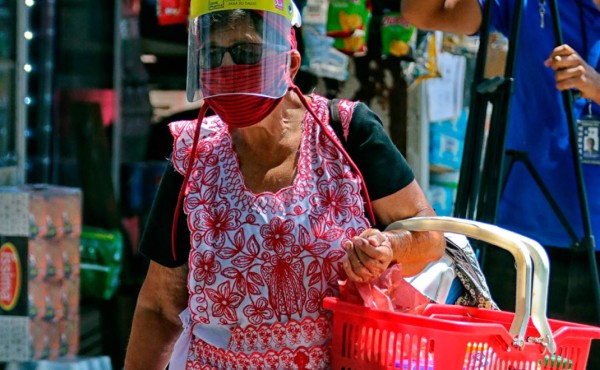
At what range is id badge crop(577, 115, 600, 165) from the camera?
3.10m

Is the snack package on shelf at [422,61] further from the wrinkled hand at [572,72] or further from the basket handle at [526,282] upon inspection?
the basket handle at [526,282]

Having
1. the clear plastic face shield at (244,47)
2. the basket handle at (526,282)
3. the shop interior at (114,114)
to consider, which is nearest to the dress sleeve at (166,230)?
the clear plastic face shield at (244,47)

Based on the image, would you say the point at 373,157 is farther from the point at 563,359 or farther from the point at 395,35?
the point at 395,35

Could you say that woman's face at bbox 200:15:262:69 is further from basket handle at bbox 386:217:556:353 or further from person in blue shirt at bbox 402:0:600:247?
person in blue shirt at bbox 402:0:600:247

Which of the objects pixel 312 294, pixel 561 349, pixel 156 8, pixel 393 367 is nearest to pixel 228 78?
pixel 312 294

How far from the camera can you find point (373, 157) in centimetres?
211

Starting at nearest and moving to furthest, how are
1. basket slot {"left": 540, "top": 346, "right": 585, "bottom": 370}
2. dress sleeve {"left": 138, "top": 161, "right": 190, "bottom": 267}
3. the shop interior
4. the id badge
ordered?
basket slot {"left": 540, "top": 346, "right": 585, "bottom": 370}
dress sleeve {"left": 138, "top": 161, "right": 190, "bottom": 267}
the id badge
the shop interior

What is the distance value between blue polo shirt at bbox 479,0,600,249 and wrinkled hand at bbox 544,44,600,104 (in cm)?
15

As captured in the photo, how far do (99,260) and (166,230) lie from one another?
3.03 metres

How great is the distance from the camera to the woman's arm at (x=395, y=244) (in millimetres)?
1874

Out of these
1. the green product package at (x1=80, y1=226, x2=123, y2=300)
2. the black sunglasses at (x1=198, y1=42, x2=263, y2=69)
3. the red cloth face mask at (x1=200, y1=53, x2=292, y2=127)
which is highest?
the black sunglasses at (x1=198, y1=42, x2=263, y2=69)

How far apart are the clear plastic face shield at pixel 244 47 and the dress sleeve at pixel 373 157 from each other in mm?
188

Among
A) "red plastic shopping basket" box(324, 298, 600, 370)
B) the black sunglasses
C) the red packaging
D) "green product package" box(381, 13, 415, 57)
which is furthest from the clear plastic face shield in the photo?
the red packaging

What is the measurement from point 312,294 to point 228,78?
482 millimetres
